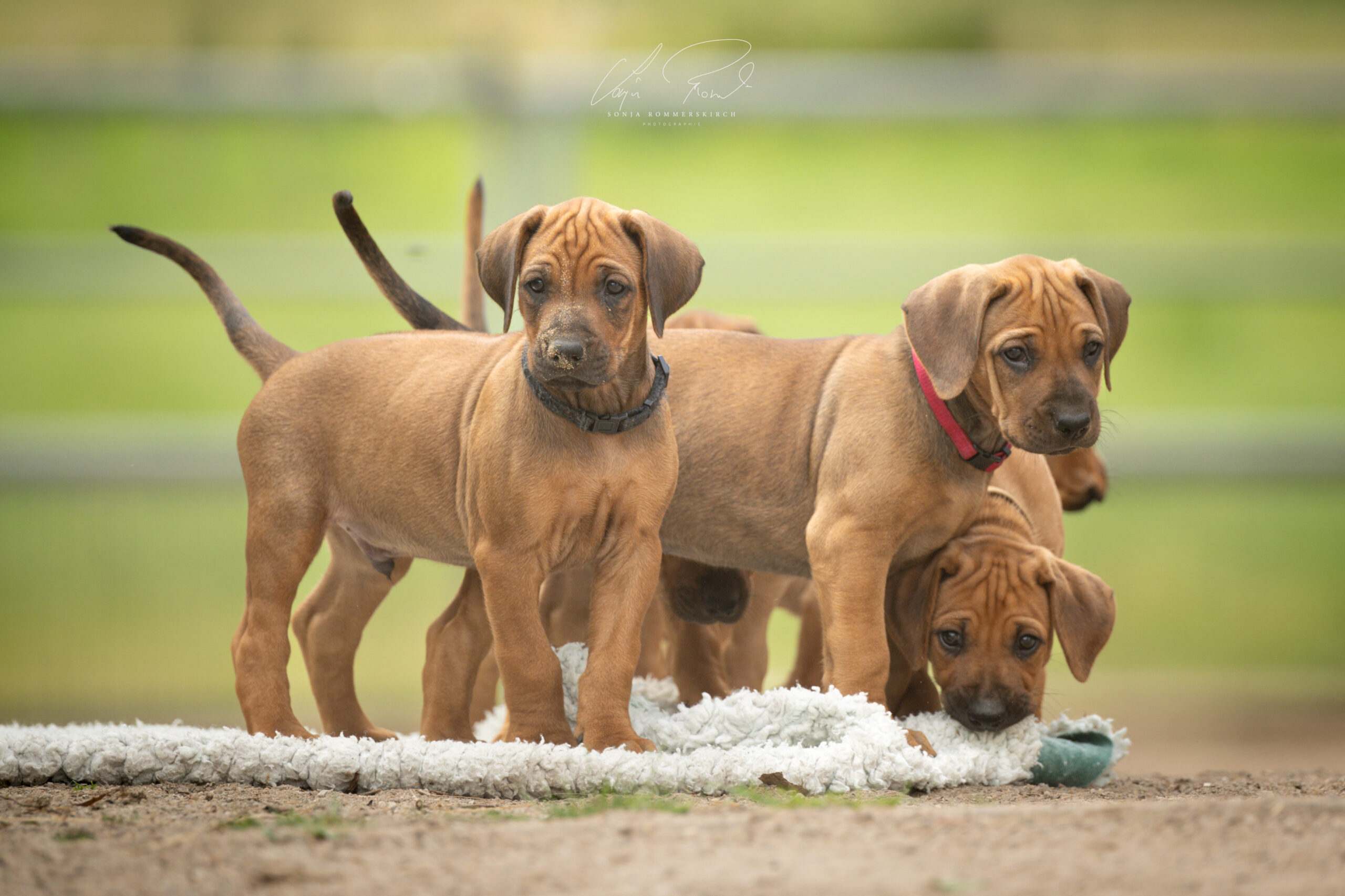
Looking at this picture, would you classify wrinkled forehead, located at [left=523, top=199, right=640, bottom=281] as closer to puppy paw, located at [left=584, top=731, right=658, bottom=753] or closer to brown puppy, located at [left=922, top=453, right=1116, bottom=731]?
puppy paw, located at [left=584, top=731, right=658, bottom=753]

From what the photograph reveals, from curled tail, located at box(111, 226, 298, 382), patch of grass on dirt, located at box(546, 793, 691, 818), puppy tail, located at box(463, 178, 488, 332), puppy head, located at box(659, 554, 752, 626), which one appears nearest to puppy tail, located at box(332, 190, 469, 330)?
puppy tail, located at box(463, 178, 488, 332)

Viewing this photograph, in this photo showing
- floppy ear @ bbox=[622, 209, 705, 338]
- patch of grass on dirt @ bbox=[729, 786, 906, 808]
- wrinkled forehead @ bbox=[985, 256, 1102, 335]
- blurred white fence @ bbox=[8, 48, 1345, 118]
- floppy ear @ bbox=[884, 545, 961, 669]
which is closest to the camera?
patch of grass on dirt @ bbox=[729, 786, 906, 808]

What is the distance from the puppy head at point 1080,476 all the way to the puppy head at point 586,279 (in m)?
2.53

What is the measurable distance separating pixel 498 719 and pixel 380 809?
76.9 inches

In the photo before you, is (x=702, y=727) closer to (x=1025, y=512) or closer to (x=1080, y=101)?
(x=1025, y=512)

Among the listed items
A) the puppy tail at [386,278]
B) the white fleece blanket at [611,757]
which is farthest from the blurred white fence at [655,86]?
the white fleece blanket at [611,757]

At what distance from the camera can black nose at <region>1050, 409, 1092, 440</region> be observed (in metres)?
4.05

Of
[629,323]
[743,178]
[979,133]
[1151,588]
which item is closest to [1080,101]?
[979,133]

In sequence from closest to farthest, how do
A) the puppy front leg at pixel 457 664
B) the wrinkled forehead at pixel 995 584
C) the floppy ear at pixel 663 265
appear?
the floppy ear at pixel 663 265
the wrinkled forehead at pixel 995 584
the puppy front leg at pixel 457 664

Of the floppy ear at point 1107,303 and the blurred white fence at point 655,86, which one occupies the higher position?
the blurred white fence at point 655,86

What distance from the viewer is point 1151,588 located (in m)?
9.42

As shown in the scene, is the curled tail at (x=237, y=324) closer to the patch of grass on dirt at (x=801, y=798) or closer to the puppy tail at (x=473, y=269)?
the puppy tail at (x=473, y=269)

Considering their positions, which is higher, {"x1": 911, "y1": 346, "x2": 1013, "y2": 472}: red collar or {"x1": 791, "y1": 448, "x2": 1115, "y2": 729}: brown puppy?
{"x1": 911, "y1": 346, "x2": 1013, "y2": 472}: red collar
